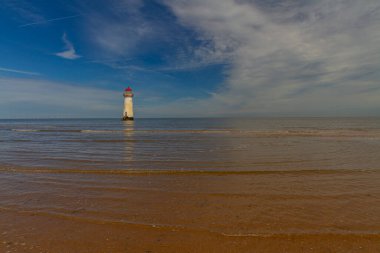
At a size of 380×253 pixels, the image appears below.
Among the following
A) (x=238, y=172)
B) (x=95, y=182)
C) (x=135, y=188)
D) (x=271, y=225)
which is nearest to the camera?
(x=271, y=225)

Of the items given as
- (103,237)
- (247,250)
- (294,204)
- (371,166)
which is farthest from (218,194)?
(371,166)

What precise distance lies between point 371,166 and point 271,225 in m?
8.14

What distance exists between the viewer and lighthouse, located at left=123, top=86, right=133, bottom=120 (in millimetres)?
74812

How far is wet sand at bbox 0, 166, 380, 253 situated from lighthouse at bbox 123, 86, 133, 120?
68.5 metres

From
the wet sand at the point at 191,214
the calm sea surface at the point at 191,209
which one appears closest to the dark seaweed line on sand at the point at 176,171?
the calm sea surface at the point at 191,209

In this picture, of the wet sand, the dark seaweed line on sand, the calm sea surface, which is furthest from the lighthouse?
the wet sand

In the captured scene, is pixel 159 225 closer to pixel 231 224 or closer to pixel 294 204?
pixel 231 224

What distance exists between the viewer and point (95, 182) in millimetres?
8031

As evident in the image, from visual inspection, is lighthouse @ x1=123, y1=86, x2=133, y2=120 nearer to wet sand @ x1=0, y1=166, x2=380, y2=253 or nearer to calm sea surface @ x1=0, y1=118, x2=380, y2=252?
calm sea surface @ x1=0, y1=118, x2=380, y2=252

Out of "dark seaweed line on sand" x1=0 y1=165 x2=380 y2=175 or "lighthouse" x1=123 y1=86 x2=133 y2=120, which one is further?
"lighthouse" x1=123 y1=86 x2=133 y2=120

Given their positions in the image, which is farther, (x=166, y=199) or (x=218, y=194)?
(x=218, y=194)

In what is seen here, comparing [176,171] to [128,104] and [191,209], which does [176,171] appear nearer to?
[191,209]

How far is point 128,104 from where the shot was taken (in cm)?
7581

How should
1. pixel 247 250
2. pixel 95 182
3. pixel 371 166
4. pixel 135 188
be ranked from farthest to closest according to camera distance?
pixel 371 166 → pixel 95 182 → pixel 135 188 → pixel 247 250
